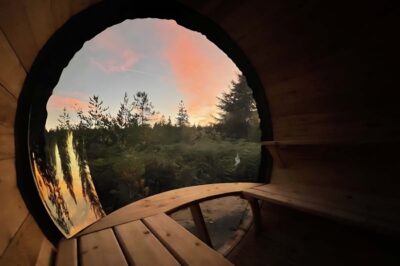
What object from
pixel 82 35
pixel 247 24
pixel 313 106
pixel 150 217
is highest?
pixel 247 24

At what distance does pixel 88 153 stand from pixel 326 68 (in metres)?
6.50

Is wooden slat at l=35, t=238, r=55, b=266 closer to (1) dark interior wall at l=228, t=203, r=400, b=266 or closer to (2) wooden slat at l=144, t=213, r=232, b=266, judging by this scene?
(2) wooden slat at l=144, t=213, r=232, b=266

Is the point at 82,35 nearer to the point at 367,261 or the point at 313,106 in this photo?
the point at 313,106

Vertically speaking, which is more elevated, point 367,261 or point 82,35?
point 82,35

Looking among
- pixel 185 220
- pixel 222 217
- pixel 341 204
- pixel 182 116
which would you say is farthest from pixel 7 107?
pixel 182 116

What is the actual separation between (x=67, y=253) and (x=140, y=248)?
503mm

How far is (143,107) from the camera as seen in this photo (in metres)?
8.34

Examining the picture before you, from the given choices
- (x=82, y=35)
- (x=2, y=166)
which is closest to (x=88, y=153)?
(x=82, y=35)

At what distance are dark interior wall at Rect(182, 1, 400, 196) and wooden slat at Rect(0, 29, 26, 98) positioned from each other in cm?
179

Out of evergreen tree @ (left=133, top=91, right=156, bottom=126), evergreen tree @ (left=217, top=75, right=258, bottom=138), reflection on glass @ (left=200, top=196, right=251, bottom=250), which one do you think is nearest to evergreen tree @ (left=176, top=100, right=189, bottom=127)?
evergreen tree @ (left=133, top=91, right=156, bottom=126)

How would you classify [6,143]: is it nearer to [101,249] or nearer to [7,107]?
[7,107]

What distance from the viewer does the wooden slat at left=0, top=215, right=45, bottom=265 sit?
108 cm

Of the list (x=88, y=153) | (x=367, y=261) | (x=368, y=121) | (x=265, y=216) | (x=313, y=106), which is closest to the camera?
(x=367, y=261)

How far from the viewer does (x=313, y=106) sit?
272 centimetres
